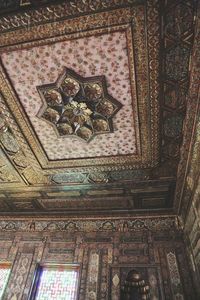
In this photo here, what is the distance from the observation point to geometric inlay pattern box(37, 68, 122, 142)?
327cm

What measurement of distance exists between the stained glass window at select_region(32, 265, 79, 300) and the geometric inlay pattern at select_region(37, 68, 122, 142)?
3.39m

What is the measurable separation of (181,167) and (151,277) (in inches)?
98.4

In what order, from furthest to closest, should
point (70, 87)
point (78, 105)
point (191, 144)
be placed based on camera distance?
point (191, 144) < point (78, 105) < point (70, 87)

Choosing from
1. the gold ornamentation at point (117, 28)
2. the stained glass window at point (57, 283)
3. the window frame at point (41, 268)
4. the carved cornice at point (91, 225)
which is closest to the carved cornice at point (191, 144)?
the gold ornamentation at point (117, 28)

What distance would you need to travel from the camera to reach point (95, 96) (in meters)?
3.41

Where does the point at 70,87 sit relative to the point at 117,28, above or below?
above

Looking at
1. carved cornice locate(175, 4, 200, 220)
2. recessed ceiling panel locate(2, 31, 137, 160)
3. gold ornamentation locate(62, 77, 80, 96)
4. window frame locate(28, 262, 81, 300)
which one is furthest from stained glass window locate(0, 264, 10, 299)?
gold ornamentation locate(62, 77, 80, 96)

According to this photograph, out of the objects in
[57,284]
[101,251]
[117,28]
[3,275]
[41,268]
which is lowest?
[57,284]

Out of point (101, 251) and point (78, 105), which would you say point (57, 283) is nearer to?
point (101, 251)

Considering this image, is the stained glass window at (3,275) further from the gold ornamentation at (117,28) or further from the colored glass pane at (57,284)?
the gold ornamentation at (117,28)

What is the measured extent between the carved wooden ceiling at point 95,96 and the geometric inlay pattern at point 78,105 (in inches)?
0.6

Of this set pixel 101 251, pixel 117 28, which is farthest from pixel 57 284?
pixel 117 28

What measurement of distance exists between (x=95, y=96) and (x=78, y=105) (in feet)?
1.00

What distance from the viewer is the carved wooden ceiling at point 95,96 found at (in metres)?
2.62
